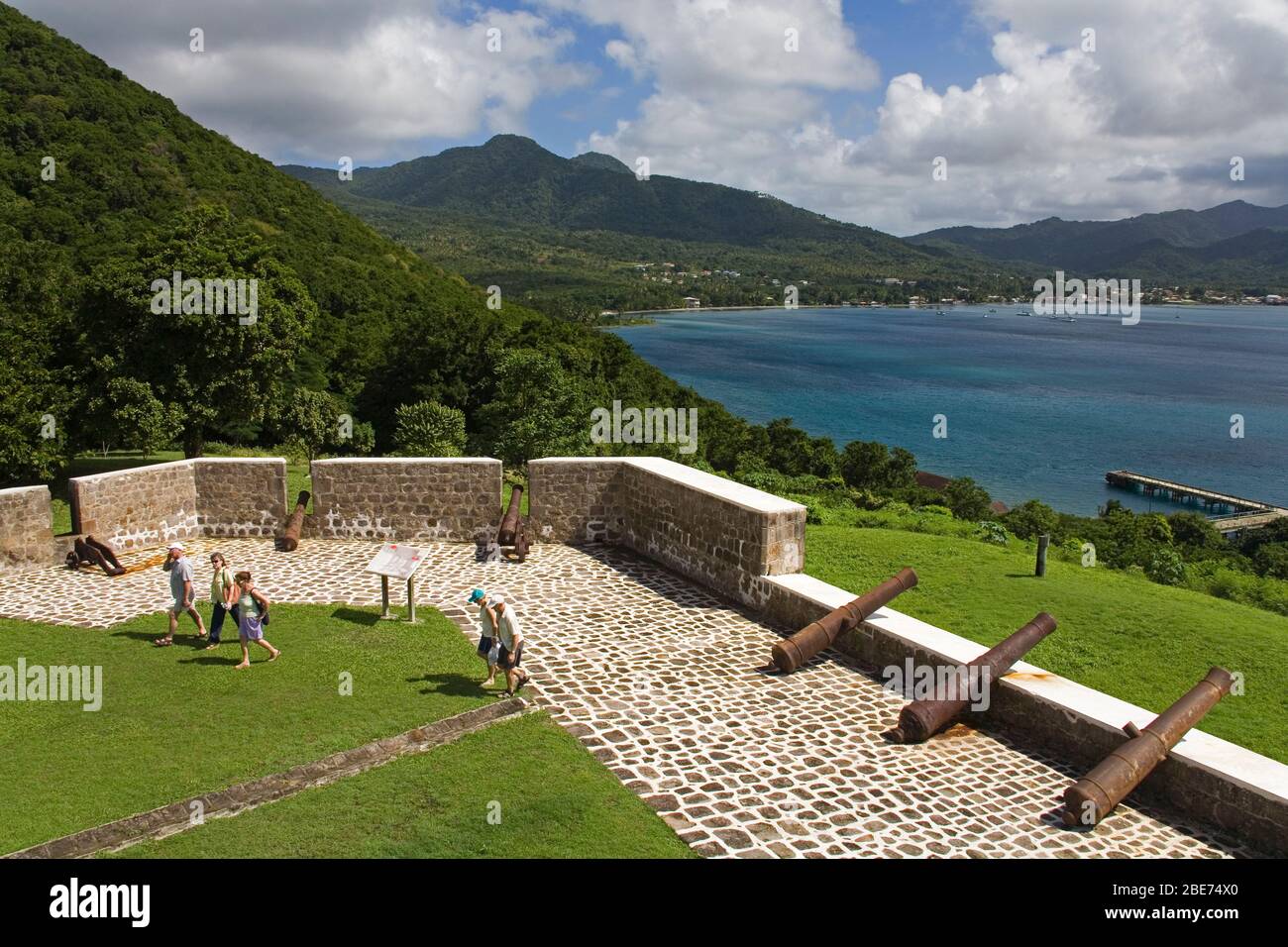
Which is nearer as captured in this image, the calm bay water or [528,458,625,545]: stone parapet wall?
[528,458,625,545]: stone parapet wall

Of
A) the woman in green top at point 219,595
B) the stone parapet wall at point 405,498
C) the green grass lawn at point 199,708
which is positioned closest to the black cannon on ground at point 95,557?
the green grass lawn at point 199,708

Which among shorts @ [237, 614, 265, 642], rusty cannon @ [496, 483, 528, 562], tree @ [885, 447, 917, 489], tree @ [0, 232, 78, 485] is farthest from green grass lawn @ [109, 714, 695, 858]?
tree @ [885, 447, 917, 489]

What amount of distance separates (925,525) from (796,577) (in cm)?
801

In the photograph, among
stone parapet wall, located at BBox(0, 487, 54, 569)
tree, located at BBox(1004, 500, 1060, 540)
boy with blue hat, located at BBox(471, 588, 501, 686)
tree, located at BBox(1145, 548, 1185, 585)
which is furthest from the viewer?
tree, located at BBox(1004, 500, 1060, 540)

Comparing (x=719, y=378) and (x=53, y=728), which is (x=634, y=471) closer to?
(x=53, y=728)

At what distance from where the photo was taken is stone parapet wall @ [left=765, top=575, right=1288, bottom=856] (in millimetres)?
6062

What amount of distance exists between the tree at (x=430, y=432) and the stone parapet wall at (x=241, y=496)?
48.9 ft

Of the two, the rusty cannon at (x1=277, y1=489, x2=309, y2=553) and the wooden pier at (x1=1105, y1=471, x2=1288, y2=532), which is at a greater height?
the rusty cannon at (x1=277, y1=489, x2=309, y2=553)

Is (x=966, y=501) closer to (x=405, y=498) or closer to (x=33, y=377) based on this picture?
(x=405, y=498)

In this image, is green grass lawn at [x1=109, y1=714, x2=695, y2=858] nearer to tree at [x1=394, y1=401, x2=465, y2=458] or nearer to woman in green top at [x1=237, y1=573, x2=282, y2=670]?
woman in green top at [x1=237, y1=573, x2=282, y2=670]

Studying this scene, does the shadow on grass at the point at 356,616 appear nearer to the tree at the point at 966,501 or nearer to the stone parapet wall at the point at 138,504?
the stone parapet wall at the point at 138,504

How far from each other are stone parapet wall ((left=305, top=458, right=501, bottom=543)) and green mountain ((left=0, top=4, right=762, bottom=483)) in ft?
29.9

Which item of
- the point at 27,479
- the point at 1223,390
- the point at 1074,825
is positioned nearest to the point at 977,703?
the point at 1074,825

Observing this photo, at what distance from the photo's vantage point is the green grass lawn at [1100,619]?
9.05 metres
